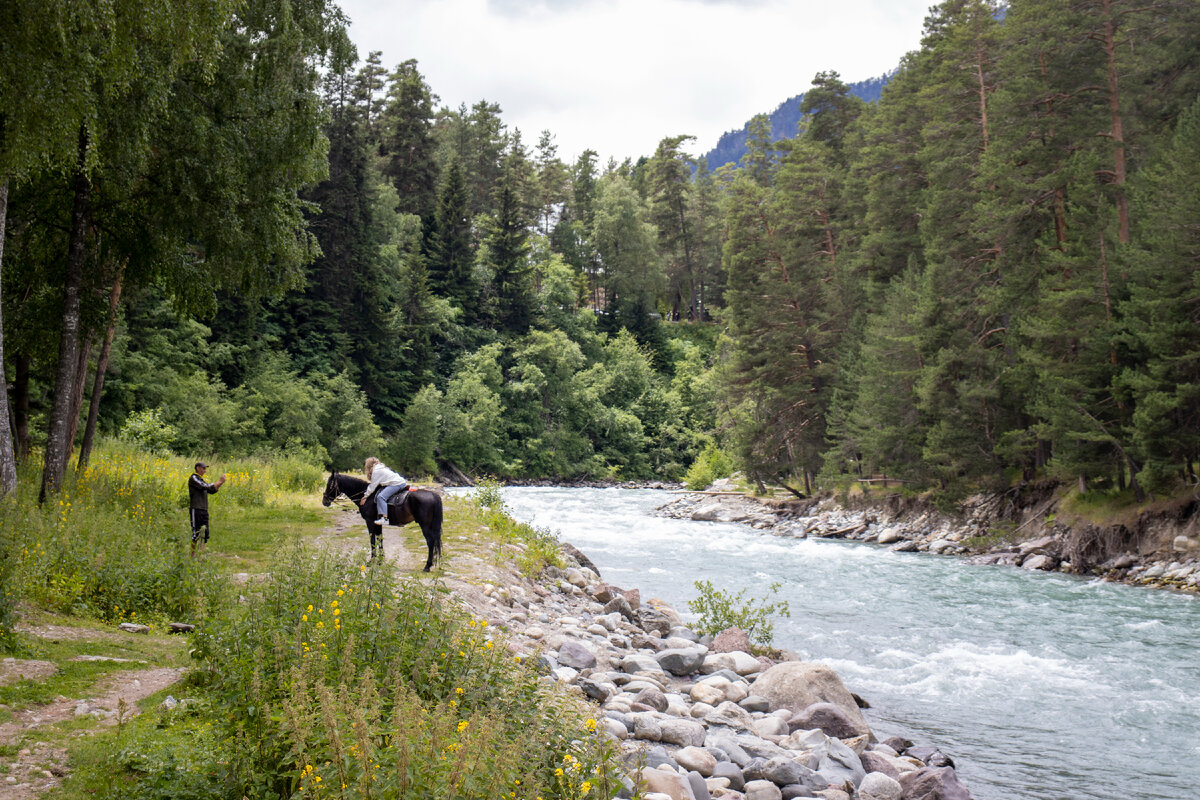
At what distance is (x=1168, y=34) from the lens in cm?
2264

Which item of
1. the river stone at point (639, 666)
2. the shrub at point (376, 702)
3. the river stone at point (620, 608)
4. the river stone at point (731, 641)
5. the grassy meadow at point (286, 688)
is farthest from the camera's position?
the river stone at point (620, 608)

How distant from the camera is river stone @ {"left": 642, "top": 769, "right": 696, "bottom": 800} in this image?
5336mm

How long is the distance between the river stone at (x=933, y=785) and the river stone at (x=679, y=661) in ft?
10.1

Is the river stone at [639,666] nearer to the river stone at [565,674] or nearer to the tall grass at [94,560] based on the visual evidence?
the river stone at [565,674]

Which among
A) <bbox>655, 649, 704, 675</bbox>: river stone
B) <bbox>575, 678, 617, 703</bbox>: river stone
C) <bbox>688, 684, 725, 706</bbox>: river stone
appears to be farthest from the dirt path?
<bbox>655, 649, 704, 675</bbox>: river stone

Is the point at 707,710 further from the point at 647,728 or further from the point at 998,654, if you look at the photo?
the point at 998,654

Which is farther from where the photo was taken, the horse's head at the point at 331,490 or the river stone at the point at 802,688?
the horse's head at the point at 331,490

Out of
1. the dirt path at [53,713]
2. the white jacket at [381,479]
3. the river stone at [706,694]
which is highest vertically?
the white jacket at [381,479]

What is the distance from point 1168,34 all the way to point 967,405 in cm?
1191

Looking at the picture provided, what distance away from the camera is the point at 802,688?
28.9 feet

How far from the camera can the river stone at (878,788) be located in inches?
259

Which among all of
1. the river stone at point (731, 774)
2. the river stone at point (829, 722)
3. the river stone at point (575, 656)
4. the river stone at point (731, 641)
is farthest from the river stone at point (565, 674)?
the river stone at point (731, 641)

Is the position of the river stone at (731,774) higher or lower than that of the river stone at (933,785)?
higher

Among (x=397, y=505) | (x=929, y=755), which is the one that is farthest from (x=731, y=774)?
(x=397, y=505)
